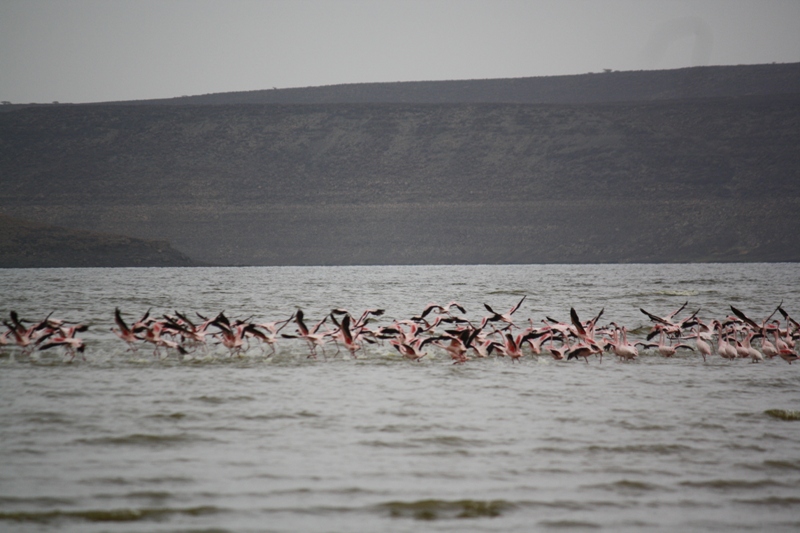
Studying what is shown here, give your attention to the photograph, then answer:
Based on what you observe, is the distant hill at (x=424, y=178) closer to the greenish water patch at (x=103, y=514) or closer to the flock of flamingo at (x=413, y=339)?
the flock of flamingo at (x=413, y=339)

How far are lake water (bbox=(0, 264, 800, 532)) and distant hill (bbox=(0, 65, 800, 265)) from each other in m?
78.6

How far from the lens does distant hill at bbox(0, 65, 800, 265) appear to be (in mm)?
91250

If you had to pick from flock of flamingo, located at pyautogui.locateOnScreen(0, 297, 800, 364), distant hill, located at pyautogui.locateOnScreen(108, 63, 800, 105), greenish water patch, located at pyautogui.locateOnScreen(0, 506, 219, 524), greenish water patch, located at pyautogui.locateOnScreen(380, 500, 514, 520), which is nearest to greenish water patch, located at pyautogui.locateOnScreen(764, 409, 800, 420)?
flock of flamingo, located at pyautogui.locateOnScreen(0, 297, 800, 364)

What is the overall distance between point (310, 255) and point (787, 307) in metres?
69.0

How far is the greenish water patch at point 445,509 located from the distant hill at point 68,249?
68403 mm

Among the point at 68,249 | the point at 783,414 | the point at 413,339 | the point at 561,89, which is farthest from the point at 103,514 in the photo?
the point at 561,89

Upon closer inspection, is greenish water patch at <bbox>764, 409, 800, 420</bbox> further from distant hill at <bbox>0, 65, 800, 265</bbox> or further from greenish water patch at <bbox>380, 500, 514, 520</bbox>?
distant hill at <bbox>0, 65, 800, 265</bbox>

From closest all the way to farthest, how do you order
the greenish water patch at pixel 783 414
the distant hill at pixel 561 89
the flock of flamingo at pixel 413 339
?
the greenish water patch at pixel 783 414
the flock of flamingo at pixel 413 339
the distant hill at pixel 561 89

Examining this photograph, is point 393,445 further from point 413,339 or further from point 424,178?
point 424,178

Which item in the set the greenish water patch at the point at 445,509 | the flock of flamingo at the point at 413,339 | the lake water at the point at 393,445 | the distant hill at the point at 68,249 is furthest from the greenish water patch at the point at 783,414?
the distant hill at the point at 68,249

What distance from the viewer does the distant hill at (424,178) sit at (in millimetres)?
91250

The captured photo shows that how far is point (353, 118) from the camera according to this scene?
116750 mm

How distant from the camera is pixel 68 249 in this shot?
70375mm

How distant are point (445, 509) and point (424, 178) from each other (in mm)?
97410
